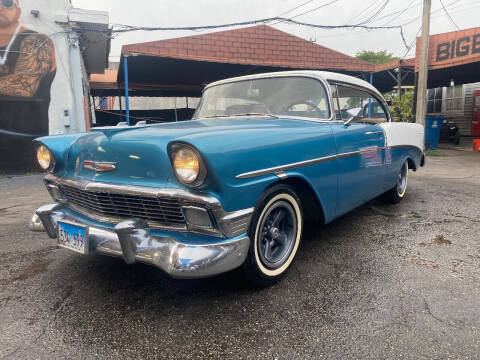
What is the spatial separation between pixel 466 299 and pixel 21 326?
258 centimetres

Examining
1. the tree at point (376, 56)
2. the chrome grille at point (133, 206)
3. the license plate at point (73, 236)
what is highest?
the tree at point (376, 56)

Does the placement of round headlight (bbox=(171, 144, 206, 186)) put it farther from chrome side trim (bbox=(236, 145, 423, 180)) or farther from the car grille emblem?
the car grille emblem

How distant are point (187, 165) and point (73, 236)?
931 mm

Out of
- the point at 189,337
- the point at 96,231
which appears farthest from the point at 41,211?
the point at 189,337

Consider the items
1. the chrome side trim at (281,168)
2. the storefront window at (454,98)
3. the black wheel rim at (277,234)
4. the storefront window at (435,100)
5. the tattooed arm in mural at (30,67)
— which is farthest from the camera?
the storefront window at (435,100)

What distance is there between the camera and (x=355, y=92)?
11.5 ft

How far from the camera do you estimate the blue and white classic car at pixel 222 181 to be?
1.81 m

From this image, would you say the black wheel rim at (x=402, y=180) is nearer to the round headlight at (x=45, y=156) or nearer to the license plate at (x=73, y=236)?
the license plate at (x=73, y=236)

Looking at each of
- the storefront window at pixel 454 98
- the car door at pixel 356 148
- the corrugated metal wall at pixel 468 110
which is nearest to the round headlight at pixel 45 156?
the car door at pixel 356 148

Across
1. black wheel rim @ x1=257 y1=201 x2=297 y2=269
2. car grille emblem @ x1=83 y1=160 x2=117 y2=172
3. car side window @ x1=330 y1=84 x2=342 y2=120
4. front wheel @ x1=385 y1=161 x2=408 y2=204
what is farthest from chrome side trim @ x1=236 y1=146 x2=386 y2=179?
front wheel @ x1=385 y1=161 x2=408 y2=204

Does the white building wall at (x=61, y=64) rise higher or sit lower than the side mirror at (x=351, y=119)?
higher

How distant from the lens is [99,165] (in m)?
2.16

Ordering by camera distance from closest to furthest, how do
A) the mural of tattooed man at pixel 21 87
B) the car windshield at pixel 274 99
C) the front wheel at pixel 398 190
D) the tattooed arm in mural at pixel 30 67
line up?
1. the car windshield at pixel 274 99
2. the front wheel at pixel 398 190
3. the mural of tattooed man at pixel 21 87
4. the tattooed arm in mural at pixel 30 67

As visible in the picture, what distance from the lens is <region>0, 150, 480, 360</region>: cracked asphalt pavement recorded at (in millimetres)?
1680
